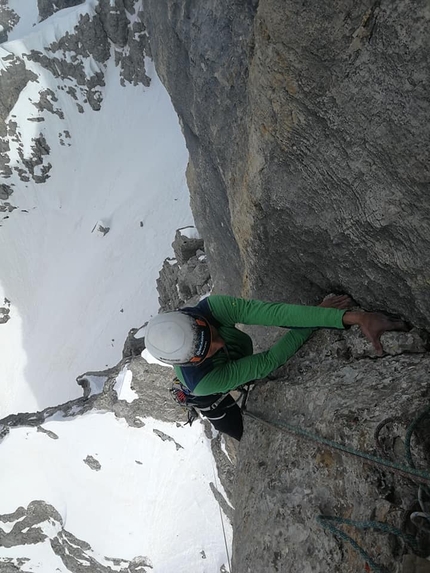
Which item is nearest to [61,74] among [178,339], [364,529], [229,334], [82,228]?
[82,228]

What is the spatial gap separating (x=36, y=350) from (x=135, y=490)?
1958 centimetres

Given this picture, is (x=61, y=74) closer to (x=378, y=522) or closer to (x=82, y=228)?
(x=82, y=228)

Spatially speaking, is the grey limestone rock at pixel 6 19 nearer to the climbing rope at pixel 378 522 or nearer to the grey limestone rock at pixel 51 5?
the grey limestone rock at pixel 51 5

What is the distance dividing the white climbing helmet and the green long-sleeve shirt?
0.96 ft

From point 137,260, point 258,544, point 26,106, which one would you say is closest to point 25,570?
point 137,260

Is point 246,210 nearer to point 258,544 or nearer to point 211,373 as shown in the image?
point 211,373

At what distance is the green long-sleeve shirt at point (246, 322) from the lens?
145 inches

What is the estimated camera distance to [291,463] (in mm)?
3438

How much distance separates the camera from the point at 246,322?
403cm

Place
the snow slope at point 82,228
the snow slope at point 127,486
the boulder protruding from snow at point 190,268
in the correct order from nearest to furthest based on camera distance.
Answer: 1. the snow slope at point 127,486
2. the boulder protruding from snow at point 190,268
3. the snow slope at point 82,228

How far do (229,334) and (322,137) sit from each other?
2039 mm

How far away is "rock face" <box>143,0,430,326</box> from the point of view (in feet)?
8.59

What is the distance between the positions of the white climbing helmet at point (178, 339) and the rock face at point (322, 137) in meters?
1.38

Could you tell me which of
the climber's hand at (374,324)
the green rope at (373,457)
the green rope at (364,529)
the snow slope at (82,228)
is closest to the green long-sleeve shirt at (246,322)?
the climber's hand at (374,324)
